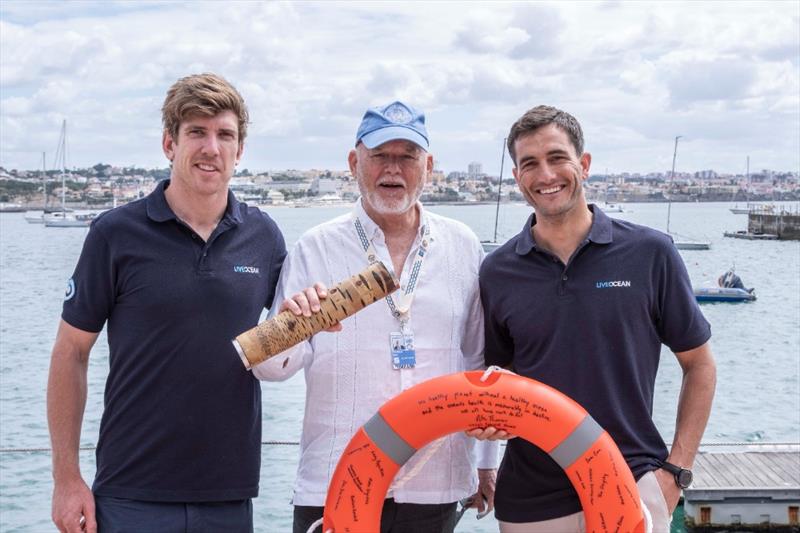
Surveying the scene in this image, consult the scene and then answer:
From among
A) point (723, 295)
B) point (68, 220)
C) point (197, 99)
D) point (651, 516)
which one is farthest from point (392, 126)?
point (68, 220)

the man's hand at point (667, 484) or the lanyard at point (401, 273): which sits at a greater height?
the lanyard at point (401, 273)

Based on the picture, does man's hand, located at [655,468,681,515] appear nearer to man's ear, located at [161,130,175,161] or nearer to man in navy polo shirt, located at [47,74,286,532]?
man in navy polo shirt, located at [47,74,286,532]

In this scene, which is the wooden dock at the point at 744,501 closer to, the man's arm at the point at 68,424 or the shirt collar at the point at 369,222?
the shirt collar at the point at 369,222

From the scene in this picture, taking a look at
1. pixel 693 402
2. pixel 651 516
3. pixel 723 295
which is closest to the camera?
pixel 651 516

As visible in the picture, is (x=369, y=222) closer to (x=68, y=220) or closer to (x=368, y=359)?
(x=368, y=359)

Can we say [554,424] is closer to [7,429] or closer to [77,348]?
[77,348]

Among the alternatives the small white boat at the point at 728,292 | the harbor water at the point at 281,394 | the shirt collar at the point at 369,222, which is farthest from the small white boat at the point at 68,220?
the shirt collar at the point at 369,222

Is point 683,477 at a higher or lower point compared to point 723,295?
higher

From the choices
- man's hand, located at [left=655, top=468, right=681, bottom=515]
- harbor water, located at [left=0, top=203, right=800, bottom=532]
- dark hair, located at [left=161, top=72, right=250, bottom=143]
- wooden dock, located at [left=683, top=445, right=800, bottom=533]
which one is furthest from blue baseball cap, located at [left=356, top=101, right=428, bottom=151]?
wooden dock, located at [left=683, top=445, right=800, bottom=533]

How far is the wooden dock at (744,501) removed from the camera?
300 inches

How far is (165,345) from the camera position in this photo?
2.66m

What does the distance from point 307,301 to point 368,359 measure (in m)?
0.36

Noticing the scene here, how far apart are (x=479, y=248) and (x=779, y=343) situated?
25.2 metres

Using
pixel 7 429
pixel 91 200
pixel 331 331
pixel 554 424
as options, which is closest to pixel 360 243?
pixel 331 331
